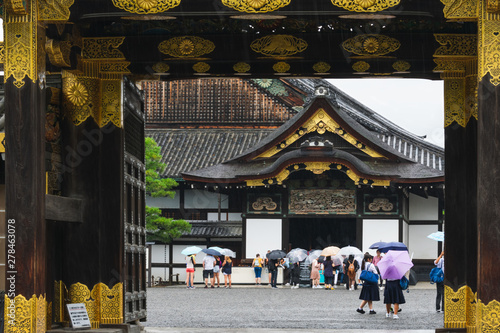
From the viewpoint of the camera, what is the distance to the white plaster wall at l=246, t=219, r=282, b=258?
1526 inches

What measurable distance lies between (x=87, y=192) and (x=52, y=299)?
5.10 feet

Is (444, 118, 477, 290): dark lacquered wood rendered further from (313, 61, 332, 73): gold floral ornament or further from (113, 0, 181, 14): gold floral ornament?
(113, 0, 181, 14): gold floral ornament

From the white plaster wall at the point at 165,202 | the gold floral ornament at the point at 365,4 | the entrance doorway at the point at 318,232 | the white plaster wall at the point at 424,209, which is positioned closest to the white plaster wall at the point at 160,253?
the white plaster wall at the point at 165,202

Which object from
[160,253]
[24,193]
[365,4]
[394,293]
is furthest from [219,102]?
[24,193]

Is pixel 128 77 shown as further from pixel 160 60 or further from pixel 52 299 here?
pixel 52 299

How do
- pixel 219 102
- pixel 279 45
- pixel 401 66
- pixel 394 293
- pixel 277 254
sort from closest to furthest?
pixel 279 45, pixel 401 66, pixel 394 293, pixel 277 254, pixel 219 102

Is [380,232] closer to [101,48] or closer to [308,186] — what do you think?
[308,186]

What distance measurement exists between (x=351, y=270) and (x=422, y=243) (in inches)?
281

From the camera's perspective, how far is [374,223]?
38500mm

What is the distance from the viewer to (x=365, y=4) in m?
10.4

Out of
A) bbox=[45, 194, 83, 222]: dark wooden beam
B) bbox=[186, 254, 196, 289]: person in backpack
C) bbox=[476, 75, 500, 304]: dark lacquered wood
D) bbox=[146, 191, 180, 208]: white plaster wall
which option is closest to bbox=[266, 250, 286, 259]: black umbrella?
bbox=[186, 254, 196, 289]: person in backpack

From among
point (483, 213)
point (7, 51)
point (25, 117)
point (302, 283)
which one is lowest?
point (302, 283)

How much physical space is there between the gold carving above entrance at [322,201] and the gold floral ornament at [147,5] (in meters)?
28.7

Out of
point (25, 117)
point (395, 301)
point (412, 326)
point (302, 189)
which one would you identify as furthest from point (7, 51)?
point (302, 189)
